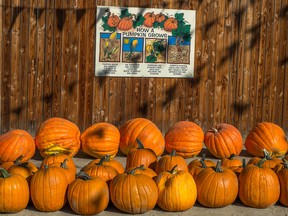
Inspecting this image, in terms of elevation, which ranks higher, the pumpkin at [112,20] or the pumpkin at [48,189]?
the pumpkin at [112,20]

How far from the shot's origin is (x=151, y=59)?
8.73 m

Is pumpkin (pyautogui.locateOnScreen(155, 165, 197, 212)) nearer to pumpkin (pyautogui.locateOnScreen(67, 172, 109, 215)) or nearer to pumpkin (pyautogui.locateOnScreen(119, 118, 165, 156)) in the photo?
pumpkin (pyautogui.locateOnScreen(67, 172, 109, 215))

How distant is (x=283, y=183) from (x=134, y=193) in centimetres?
148

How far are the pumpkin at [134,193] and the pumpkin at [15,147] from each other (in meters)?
1.93

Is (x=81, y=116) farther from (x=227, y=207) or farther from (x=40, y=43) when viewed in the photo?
(x=227, y=207)

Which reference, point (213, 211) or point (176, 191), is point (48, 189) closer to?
point (176, 191)

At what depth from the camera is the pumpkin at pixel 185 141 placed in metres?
7.09

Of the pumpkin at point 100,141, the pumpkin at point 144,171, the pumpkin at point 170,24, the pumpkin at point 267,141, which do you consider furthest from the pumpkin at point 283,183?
the pumpkin at point 170,24

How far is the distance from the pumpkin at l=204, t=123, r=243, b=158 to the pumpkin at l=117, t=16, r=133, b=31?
233cm

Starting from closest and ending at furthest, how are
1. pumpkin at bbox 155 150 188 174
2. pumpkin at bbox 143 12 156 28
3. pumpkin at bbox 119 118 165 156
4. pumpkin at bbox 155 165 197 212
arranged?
pumpkin at bbox 155 165 197 212, pumpkin at bbox 155 150 188 174, pumpkin at bbox 119 118 165 156, pumpkin at bbox 143 12 156 28

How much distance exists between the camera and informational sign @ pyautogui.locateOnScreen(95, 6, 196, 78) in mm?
8539

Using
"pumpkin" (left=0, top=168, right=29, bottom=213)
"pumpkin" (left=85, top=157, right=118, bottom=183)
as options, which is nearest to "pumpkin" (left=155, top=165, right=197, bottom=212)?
"pumpkin" (left=85, top=157, right=118, bottom=183)

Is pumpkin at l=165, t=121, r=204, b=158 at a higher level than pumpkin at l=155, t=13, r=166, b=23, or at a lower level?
lower

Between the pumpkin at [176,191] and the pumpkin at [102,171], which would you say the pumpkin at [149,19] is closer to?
the pumpkin at [102,171]
